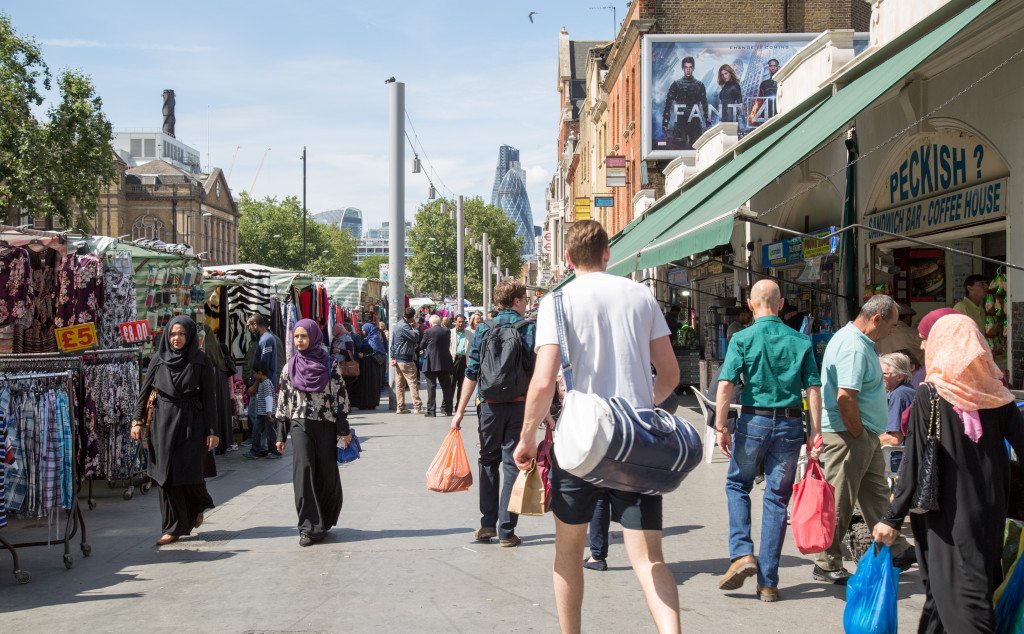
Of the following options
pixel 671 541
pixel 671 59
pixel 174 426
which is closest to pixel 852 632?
pixel 671 541

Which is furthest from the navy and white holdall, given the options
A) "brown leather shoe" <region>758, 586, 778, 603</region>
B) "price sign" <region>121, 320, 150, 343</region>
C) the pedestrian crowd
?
"price sign" <region>121, 320, 150, 343</region>

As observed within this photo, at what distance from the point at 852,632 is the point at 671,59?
24.3 m

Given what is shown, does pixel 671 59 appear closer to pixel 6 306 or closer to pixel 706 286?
pixel 706 286

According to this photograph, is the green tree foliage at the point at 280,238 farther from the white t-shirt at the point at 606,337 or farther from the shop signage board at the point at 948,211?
the white t-shirt at the point at 606,337

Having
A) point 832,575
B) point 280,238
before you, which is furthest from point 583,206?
point 280,238

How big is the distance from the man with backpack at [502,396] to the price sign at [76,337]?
3.60 m

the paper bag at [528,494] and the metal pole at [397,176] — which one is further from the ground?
the metal pole at [397,176]

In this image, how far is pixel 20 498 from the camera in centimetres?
650

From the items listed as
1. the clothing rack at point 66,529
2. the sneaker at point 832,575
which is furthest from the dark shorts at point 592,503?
the clothing rack at point 66,529

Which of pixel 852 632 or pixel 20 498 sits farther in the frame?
pixel 20 498

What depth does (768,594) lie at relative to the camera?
5.66m

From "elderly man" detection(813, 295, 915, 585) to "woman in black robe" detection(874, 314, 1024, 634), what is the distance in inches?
66.2

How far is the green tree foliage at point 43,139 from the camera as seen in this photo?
30.8m

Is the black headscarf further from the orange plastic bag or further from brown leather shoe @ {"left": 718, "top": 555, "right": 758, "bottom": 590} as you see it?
brown leather shoe @ {"left": 718, "top": 555, "right": 758, "bottom": 590}
